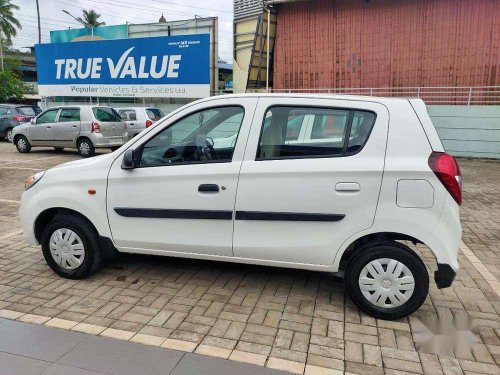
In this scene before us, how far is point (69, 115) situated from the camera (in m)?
12.7

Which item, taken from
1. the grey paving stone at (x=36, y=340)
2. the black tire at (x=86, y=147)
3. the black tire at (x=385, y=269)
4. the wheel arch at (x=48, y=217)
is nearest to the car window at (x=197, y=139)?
the wheel arch at (x=48, y=217)

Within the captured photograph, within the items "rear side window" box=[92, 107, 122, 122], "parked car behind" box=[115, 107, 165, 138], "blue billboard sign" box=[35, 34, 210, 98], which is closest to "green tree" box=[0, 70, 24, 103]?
"blue billboard sign" box=[35, 34, 210, 98]

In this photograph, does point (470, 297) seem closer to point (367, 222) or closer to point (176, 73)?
point (367, 222)

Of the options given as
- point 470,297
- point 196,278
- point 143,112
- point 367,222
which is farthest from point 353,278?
point 143,112

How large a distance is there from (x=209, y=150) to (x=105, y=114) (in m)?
10.2

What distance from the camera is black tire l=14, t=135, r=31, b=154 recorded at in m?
13.7

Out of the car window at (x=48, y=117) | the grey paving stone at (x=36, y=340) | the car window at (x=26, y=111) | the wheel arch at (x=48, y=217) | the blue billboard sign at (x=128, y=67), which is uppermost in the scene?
the blue billboard sign at (x=128, y=67)

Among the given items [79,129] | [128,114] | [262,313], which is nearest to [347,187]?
[262,313]

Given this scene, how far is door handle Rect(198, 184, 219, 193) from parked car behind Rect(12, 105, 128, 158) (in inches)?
385

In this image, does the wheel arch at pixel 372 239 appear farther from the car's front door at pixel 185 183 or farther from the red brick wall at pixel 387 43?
the red brick wall at pixel 387 43

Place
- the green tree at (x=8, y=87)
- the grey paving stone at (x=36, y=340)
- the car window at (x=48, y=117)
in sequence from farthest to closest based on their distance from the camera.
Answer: the green tree at (x=8, y=87)
the car window at (x=48, y=117)
the grey paving stone at (x=36, y=340)

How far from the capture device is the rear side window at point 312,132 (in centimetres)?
323

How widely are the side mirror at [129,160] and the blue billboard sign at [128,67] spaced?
1377 cm

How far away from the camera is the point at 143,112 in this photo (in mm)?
15359
